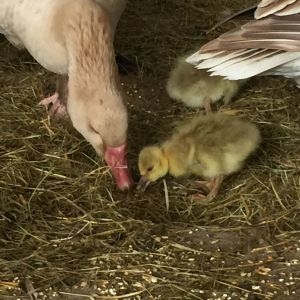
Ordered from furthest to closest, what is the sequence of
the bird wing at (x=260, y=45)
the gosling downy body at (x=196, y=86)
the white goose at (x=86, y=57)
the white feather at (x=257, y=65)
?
the gosling downy body at (x=196, y=86) → the white goose at (x=86, y=57) → the white feather at (x=257, y=65) → the bird wing at (x=260, y=45)

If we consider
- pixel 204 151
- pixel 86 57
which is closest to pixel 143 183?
pixel 204 151

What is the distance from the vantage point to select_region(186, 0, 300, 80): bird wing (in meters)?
2.93

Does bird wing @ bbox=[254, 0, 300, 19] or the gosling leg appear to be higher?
bird wing @ bbox=[254, 0, 300, 19]

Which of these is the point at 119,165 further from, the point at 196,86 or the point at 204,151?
the point at 196,86

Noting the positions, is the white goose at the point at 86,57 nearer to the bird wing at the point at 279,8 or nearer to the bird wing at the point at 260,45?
the bird wing at the point at 260,45

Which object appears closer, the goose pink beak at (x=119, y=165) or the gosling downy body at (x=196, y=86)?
the goose pink beak at (x=119, y=165)

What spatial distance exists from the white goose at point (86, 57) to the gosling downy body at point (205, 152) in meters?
0.13

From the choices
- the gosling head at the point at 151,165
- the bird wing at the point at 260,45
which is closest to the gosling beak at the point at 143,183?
the gosling head at the point at 151,165

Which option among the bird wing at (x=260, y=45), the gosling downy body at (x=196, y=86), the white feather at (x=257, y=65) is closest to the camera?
the bird wing at (x=260, y=45)

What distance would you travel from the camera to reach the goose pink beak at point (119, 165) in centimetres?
331

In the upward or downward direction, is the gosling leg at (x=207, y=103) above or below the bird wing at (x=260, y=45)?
below

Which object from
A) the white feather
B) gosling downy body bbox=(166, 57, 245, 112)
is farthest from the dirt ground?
the white feather

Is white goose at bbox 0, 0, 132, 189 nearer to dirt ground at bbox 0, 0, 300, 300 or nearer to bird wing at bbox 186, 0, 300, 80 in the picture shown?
dirt ground at bbox 0, 0, 300, 300

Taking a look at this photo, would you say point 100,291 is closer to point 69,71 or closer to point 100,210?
point 100,210
